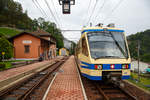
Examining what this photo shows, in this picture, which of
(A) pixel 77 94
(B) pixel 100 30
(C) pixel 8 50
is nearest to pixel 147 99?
(A) pixel 77 94

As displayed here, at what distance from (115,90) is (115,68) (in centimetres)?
122

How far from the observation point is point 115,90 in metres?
5.38

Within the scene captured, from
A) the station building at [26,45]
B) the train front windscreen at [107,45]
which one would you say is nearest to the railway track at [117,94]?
the train front windscreen at [107,45]

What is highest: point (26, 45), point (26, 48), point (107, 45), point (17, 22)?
point (17, 22)

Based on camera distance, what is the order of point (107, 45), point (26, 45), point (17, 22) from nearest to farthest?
point (107, 45) → point (26, 45) → point (17, 22)

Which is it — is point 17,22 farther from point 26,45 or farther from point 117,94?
point 117,94

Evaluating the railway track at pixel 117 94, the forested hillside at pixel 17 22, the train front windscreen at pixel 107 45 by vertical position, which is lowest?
the railway track at pixel 117 94

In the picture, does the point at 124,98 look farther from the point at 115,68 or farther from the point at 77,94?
the point at 77,94

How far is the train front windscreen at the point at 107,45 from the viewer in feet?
17.5

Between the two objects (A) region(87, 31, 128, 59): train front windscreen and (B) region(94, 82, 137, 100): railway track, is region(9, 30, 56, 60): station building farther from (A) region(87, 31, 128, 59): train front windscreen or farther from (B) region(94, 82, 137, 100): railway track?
(B) region(94, 82, 137, 100): railway track

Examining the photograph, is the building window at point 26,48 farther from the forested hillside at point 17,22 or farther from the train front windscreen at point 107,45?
the forested hillside at point 17,22

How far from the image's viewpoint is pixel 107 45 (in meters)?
5.53

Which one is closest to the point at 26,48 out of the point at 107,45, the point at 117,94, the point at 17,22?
the point at 107,45

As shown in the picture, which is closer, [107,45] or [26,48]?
[107,45]
